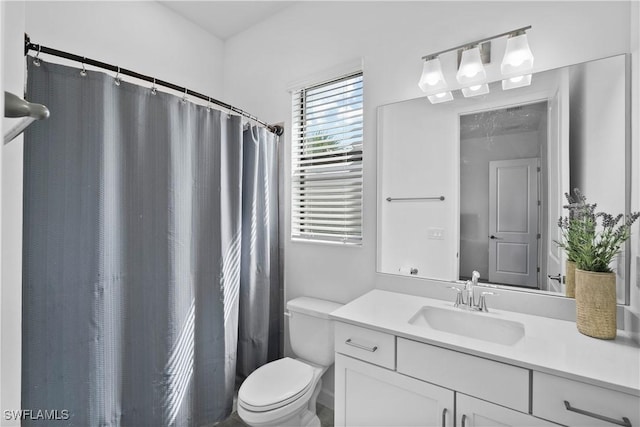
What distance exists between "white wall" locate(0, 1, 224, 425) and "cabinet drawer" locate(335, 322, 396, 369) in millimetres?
1069

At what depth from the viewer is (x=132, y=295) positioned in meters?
1.39

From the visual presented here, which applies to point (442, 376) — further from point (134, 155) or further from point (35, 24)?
point (35, 24)

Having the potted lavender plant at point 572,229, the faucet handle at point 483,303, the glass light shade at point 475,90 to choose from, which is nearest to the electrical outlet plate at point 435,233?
the faucet handle at point 483,303

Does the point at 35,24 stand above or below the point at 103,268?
above

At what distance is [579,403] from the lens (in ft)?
2.91

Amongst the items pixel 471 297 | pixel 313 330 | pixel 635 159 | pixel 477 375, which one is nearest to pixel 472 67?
pixel 635 159

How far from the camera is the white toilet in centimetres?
145

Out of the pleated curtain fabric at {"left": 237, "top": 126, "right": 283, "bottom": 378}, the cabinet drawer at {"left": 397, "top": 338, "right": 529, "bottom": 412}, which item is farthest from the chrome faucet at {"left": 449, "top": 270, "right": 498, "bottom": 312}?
the pleated curtain fabric at {"left": 237, "top": 126, "right": 283, "bottom": 378}

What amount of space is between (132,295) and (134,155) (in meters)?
0.65

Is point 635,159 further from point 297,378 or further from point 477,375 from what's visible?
point 297,378

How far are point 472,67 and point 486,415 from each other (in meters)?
1.48

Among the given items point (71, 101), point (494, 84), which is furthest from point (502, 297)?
point (71, 101)

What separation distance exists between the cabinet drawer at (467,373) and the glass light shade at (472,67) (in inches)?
50.2

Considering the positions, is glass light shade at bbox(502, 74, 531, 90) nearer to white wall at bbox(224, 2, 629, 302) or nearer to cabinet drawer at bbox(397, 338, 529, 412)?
white wall at bbox(224, 2, 629, 302)
